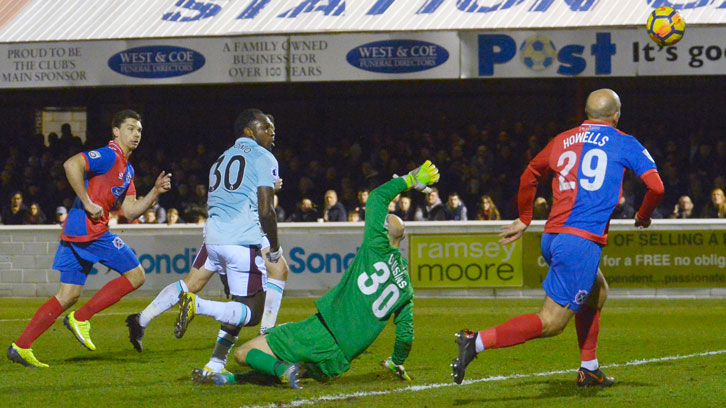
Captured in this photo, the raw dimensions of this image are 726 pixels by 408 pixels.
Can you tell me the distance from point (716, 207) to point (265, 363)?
10835 millimetres

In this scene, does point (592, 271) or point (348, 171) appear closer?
point (592, 271)

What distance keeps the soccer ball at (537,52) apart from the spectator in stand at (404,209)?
3.67m

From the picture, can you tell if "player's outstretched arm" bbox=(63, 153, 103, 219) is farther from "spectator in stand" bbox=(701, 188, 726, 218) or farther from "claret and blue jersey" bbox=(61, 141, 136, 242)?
"spectator in stand" bbox=(701, 188, 726, 218)

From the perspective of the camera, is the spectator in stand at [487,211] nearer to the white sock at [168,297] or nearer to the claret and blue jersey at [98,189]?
the claret and blue jersey at [98,189]

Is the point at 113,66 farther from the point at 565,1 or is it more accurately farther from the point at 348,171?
the point at 565,1

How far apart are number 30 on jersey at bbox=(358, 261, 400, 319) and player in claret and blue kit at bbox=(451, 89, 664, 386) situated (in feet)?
1.62

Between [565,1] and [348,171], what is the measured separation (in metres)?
5.21

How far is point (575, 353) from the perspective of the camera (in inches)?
348

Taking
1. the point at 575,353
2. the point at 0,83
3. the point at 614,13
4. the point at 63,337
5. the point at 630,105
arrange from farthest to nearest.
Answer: the point at 630,105 → the point at 0,83 → the point at 614,13 → the point at 63,337 → the point at 575,353

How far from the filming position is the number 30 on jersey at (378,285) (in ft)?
20.8

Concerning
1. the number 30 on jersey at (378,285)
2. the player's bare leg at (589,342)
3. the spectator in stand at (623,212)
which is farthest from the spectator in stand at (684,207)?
the number 30 on jersey at (378,285)

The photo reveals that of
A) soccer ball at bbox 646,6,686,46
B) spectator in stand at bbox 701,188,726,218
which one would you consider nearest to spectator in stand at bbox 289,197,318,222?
soccer ball at bbox 646,6,686,46

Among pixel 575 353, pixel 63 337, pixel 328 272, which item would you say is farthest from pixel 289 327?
pixel 328 272

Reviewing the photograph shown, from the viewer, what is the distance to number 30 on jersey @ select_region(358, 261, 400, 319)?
6.33 meters
